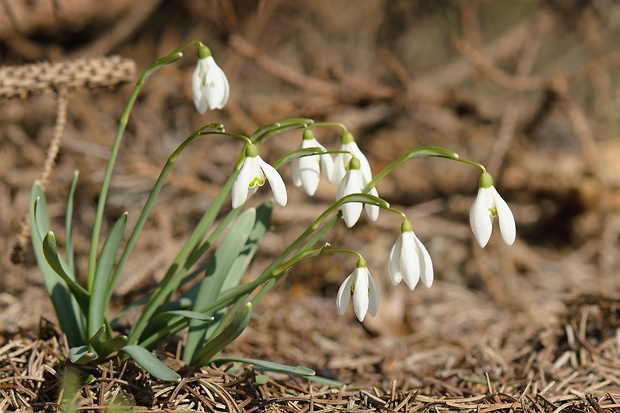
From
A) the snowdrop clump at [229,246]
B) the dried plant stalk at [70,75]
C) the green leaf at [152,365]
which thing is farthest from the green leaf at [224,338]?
the dried plant stalk at [70,75]

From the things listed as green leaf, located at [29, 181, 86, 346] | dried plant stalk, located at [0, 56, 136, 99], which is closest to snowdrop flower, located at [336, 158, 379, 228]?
green leaf, located at [29, 181, 86, 346]

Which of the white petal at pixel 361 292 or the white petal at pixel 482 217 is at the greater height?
the white petal at pixel 482 217

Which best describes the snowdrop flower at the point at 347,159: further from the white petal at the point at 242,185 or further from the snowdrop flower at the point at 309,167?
the white petal at the point at 242,185

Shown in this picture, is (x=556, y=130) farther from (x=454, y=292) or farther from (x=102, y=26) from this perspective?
(x=102, y=26)

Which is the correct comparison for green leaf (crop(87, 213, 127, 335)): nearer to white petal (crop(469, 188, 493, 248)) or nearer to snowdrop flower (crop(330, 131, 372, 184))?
snowdrop flower (crop(330, 131, 372, 184))

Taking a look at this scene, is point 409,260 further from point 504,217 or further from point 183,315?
point 183,315

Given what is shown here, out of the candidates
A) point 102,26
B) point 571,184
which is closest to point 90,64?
point 102,26

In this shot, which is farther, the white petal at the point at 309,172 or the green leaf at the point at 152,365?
the white petal at the point at 309,172

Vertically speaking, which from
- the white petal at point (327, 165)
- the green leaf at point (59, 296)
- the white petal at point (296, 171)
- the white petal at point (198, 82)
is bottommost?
the green leaf at point (59, 296)
